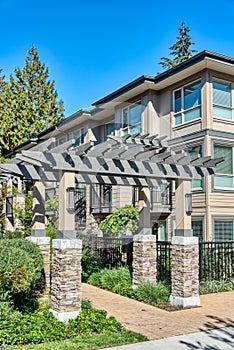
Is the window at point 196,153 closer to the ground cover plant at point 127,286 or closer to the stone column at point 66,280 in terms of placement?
the ground cover plant at point 127,286

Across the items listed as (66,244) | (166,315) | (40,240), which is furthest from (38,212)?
(166,315)

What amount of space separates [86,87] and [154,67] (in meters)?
21.5

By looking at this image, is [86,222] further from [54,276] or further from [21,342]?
[21,342]

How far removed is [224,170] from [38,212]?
8663mm

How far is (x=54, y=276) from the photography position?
729 centimetres

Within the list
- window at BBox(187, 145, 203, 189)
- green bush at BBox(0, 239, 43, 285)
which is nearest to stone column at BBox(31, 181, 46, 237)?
green bush at BBox(0, 239, 43, 285)

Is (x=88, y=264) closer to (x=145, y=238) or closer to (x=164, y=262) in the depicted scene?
(x=164, y=262)

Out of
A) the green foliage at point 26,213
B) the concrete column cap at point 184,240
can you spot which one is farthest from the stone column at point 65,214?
the green foliage at point 26,213

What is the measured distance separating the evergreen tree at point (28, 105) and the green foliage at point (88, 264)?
16.2 meters

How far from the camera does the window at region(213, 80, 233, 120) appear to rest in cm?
1536

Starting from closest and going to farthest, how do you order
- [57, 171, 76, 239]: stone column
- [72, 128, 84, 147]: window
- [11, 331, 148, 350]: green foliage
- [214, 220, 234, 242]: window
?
[11, 331, 148, 350]: green foliage → [57, 171, 76, 239]: stone column → [214, 220, 234, 242]: window → [72, 128, 84, 147]: window

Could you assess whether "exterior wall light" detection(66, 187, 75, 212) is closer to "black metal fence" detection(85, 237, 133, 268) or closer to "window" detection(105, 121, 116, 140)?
"black metal fence" detection(85, 237, 133, 268)

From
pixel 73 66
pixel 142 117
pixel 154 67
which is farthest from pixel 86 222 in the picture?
pixel 154 67

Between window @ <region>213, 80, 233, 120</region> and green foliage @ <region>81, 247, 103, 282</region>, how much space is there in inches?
289
